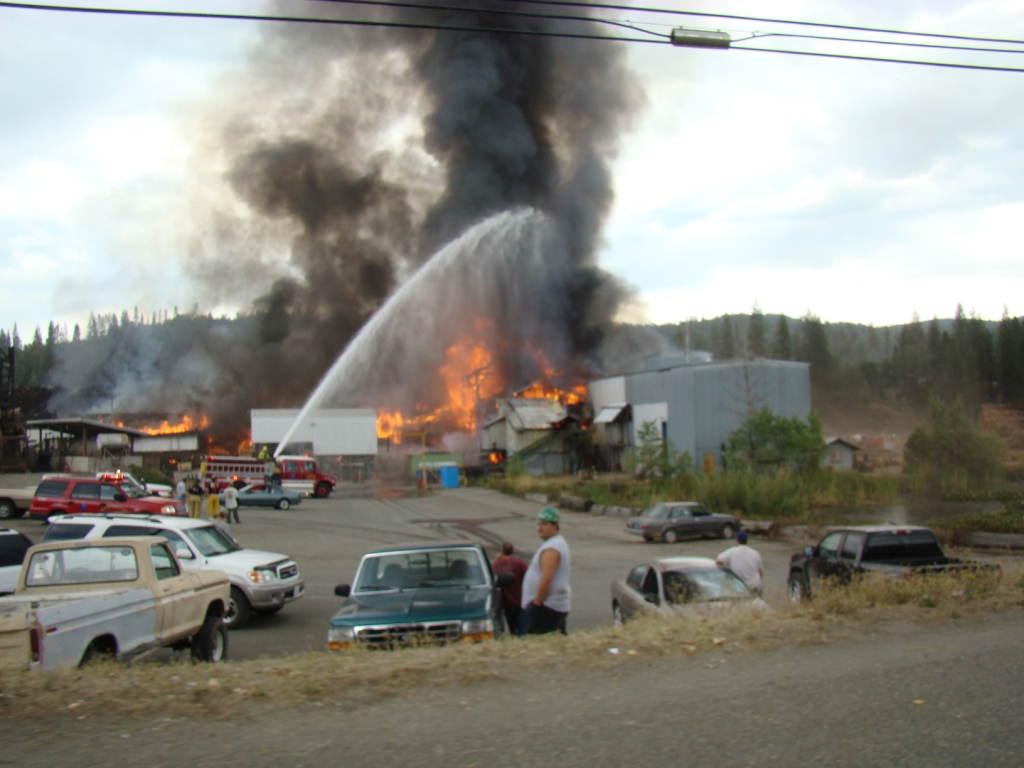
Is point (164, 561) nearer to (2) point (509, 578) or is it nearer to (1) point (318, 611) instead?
(2) point (509, 578)

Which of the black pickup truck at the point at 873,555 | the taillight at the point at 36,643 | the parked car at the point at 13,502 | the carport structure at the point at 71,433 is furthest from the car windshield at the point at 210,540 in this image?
the carport structure at the point at 71,433

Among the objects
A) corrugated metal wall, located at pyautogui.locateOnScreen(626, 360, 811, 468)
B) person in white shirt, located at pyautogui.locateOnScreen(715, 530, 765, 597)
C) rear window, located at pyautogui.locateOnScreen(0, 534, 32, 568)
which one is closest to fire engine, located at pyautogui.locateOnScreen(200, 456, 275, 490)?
corrugated metal wall, located at pyautogui.locateOnScreen(626, 360, 811, 468)

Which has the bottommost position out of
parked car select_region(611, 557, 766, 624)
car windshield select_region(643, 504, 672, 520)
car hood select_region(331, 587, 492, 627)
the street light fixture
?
car windshield select_region(643, 504, 672, 520)

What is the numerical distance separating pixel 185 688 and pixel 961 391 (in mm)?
105564

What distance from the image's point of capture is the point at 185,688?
5.43 metres

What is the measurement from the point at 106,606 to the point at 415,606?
2.70 meters

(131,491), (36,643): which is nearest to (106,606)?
(36,643)

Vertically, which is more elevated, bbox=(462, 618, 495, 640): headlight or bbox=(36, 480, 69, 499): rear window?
bbox=(36, 480, 69, 499): rear window

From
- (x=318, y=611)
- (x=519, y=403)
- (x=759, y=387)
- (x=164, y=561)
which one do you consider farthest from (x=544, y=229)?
(x=164, y=561)

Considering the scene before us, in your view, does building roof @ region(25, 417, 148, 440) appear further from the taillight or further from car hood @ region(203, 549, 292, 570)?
the taillight

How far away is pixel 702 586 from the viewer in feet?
31.9

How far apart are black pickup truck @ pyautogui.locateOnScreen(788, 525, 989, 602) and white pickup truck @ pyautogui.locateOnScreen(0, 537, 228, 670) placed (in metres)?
7.53

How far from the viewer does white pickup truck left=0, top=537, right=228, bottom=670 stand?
623cm

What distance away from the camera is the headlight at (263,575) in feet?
38.8
